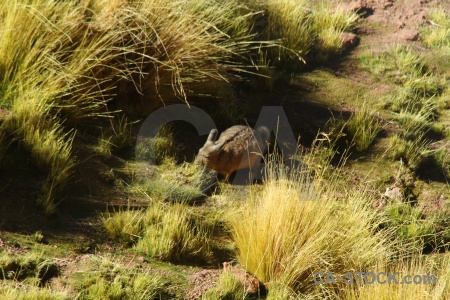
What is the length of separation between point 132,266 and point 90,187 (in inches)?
38.7

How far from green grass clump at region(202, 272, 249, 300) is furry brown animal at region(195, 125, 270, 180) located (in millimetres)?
1412

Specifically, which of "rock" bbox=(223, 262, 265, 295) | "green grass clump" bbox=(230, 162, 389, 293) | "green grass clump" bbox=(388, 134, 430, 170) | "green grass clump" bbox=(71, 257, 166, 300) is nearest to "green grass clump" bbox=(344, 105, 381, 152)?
"green grass clump" bbox=(388, 134, 430, 170)

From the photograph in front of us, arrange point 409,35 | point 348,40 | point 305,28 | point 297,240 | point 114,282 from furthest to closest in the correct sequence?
point 409,35 < point 348,40 < point 305,28 < point 297,240 < point 114,282

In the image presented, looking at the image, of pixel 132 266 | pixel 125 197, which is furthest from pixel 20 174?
pixel 132 266

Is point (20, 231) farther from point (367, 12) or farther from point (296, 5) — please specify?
point (367, 12)

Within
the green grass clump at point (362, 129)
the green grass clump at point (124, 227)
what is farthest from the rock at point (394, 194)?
the green grass clump at point (124, 227)

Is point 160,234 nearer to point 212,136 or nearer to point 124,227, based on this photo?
point 124,227

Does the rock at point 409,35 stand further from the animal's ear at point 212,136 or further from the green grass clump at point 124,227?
the green grass clump at point 124,227

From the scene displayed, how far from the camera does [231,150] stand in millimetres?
5172

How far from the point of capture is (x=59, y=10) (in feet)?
17.2

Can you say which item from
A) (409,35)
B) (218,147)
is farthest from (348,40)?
(218,147)

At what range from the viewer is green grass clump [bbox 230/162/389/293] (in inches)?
160

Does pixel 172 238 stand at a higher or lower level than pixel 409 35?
lower

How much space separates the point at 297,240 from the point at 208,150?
1321 millimetres
